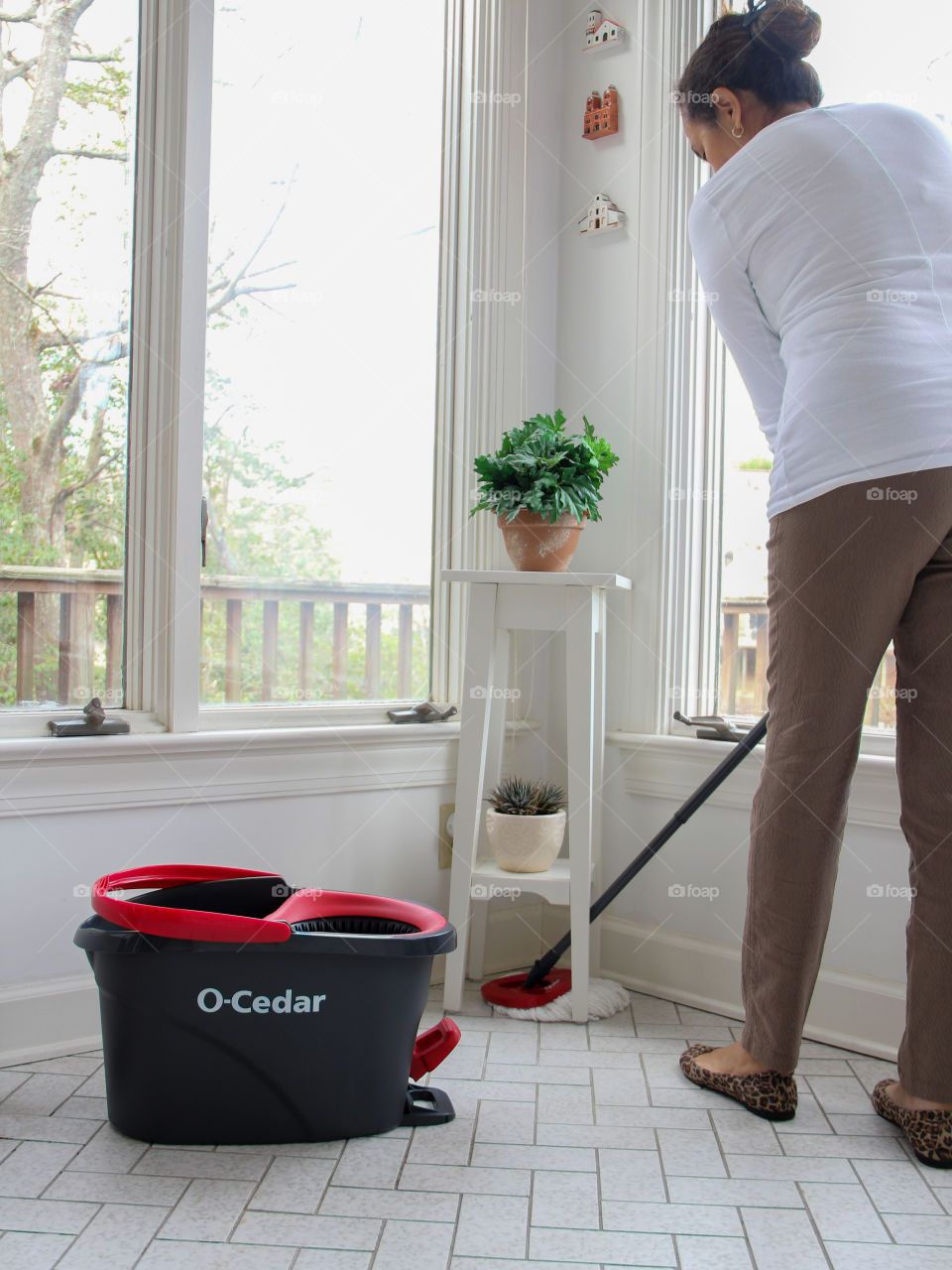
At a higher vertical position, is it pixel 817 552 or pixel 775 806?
pixel 817 552

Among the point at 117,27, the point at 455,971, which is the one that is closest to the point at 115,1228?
the point at 455,971

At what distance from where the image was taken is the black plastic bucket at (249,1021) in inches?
51.6

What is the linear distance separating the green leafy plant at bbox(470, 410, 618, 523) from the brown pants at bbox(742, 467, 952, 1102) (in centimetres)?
52

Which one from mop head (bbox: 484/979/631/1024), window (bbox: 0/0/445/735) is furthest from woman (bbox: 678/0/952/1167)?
window (bbox: 0/0/445/735)

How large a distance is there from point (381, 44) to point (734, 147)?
0.93 m

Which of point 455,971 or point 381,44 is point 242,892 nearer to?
point 455,971

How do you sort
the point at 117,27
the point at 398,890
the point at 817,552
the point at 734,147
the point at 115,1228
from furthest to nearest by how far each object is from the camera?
the point at 398,890 < the point at 117,27 < the point at 734,147 < the point at 817,552 < the point at 115,1228

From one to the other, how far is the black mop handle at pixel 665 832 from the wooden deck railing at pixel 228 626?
600 millimetres

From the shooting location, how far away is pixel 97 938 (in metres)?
1.32
